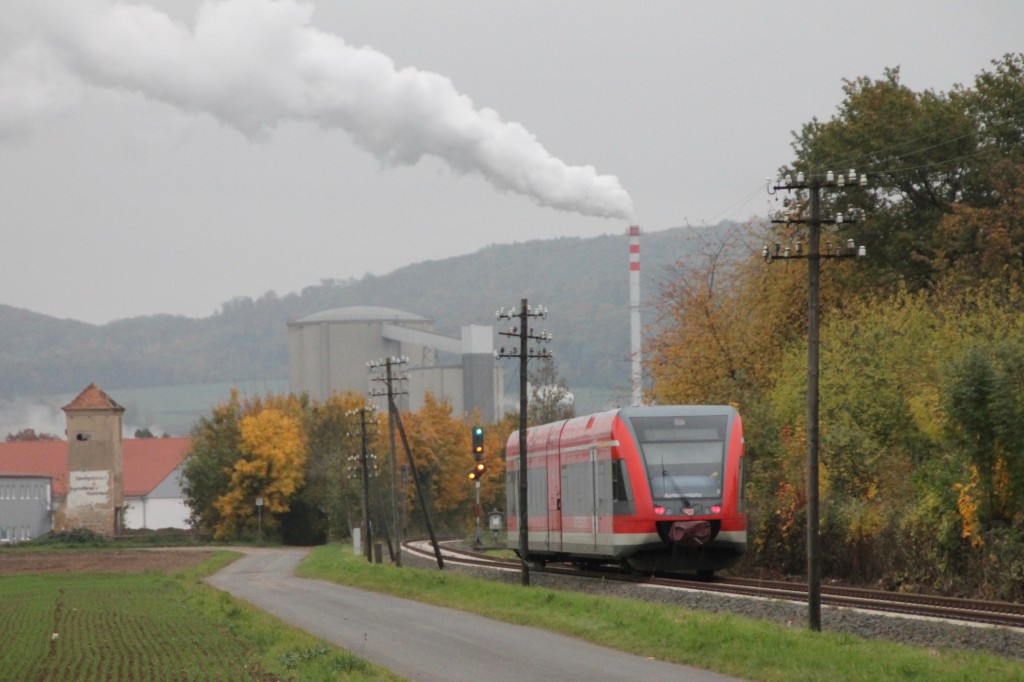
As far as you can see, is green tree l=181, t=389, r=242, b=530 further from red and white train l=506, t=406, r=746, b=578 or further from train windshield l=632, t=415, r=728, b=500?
train windshield l=632, t=415, r=728, b=500

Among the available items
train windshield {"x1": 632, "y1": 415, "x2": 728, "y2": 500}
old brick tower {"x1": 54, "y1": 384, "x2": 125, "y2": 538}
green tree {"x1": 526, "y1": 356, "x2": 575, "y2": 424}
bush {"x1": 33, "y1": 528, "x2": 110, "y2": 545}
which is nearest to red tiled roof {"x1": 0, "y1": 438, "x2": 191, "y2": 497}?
green tree {"x1": 526, "y1": 356, "x2": 575, "y2": 424}

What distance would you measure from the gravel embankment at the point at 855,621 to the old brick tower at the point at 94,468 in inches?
2900

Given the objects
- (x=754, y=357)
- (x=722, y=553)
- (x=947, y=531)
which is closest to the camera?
(x=947, y=531)

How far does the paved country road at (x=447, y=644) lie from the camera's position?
1962 cm

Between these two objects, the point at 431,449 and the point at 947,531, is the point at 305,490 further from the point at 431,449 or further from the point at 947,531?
the point at 947,531

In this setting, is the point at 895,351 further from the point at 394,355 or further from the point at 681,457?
the point at 394,355

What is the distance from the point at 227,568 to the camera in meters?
62.7

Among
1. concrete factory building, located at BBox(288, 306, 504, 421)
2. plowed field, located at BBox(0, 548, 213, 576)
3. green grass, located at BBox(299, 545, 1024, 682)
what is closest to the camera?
green grass, located at BBox(299, 545, 1024, 682)

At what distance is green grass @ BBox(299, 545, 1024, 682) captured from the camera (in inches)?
684

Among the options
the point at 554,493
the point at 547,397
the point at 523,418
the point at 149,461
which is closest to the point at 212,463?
the point at 547,397

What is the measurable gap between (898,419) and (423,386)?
342 feet

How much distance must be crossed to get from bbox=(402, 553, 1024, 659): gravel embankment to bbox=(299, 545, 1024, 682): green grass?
0.69 meters

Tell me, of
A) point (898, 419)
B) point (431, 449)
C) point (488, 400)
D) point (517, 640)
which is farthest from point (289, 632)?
point (488, 400)

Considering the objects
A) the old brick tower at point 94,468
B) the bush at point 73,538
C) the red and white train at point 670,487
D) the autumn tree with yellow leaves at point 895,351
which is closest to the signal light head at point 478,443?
the autumn tree with yellow leaves at point 895,351
